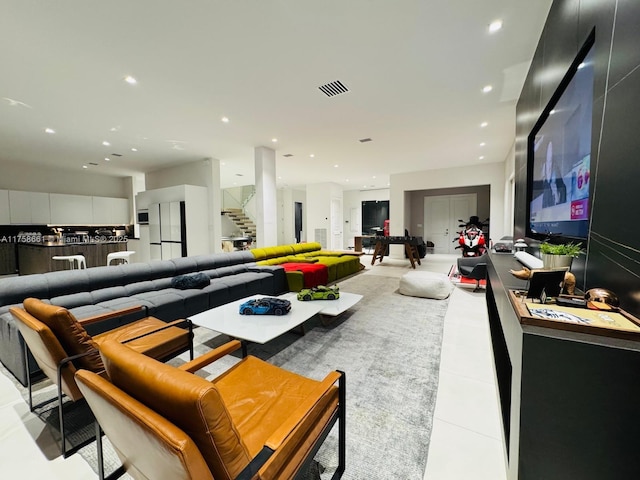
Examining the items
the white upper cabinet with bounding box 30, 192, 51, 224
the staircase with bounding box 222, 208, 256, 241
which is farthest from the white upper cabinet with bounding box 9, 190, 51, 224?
the staircase with bounding box 222, 208, 256, 241

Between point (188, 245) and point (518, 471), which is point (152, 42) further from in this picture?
point (188, 245)

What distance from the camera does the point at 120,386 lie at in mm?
853

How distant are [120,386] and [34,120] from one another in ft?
19.7

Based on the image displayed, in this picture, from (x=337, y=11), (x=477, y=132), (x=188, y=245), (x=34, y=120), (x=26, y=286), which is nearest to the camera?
(x=337, y=11)

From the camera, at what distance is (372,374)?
2.13 meters

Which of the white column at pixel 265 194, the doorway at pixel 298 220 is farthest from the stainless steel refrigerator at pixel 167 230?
the doorway at pixel 298 220

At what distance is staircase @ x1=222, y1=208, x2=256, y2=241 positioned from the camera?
12336 millimetres

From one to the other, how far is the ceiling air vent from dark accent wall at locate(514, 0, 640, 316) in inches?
91.7

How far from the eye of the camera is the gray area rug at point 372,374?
1387 mm

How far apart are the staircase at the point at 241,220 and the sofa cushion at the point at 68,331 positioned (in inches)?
431

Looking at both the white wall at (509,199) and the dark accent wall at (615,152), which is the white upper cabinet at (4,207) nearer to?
the dark accent wall at (615,152)

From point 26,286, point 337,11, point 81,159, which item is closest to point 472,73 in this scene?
point 337,11

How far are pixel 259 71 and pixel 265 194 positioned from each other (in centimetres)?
333

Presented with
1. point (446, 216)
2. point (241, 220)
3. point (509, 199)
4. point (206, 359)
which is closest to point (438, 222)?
point (446, 216)
